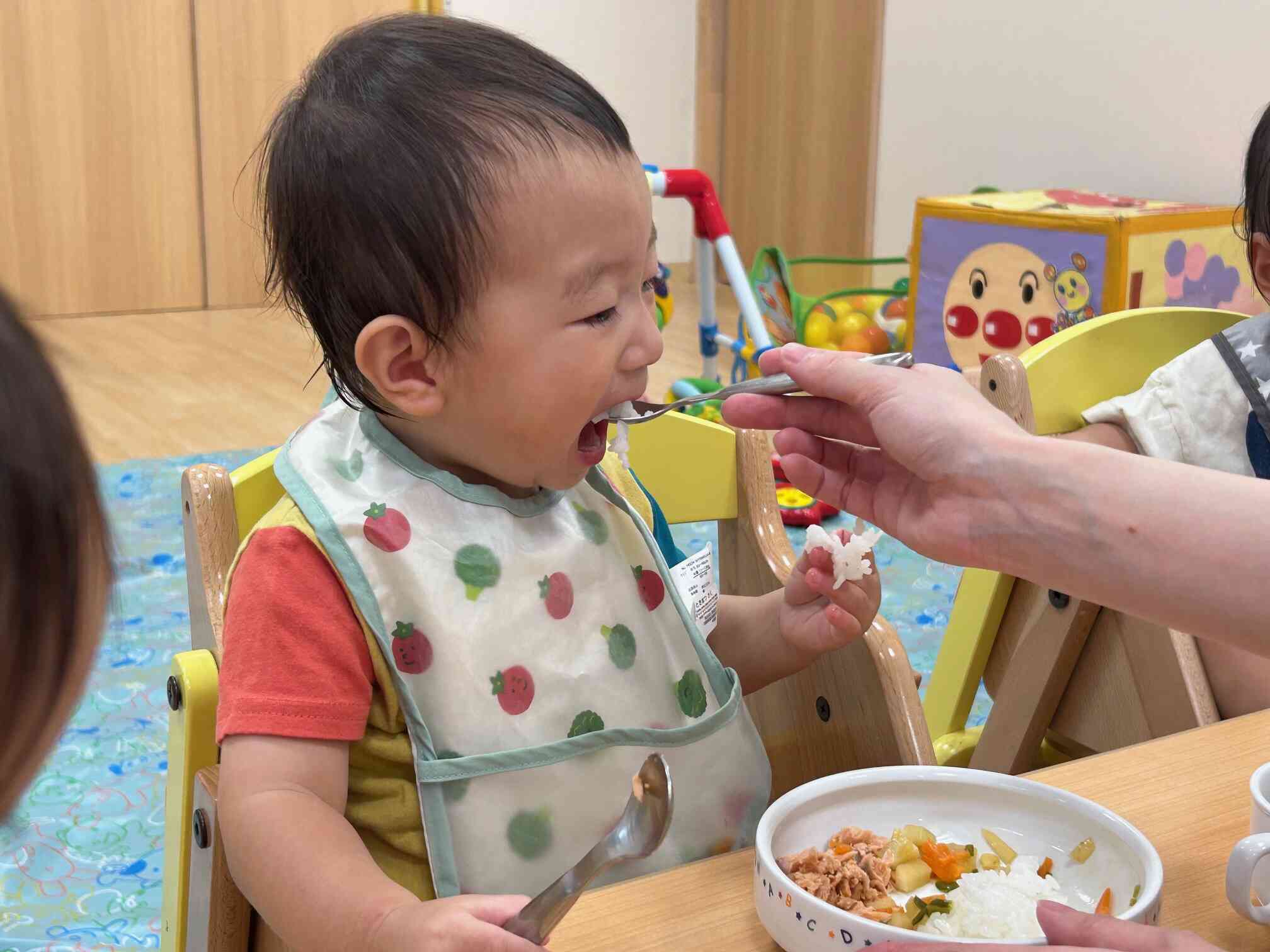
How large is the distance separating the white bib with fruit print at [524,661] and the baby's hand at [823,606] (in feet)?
0.18

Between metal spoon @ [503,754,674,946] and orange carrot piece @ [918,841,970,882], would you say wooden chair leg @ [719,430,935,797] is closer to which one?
orange carrot piece @ [918,841,970,882]

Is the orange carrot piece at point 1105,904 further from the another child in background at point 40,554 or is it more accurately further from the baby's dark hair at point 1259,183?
the baby's dark hair at point 1259,183

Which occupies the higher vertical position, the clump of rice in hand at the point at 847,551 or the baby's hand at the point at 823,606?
the clump of rice in hand at the point at 847,551

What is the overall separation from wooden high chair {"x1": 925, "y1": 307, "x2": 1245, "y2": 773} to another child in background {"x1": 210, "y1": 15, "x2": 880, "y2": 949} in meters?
0.44

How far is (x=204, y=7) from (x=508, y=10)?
1055 millimetres

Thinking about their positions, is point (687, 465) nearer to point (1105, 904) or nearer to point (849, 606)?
point (849, 606)

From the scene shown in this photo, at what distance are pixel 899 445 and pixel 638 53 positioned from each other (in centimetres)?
468

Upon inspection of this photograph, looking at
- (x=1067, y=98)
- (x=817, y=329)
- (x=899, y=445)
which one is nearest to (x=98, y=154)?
(x=817, y=329)

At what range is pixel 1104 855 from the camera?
0.60m

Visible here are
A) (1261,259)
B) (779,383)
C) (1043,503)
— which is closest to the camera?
(1043,503)

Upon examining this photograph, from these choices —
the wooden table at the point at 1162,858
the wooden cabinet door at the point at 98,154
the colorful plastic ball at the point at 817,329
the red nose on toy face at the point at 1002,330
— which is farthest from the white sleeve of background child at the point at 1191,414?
the wooden cabinet door at the point at 98,154

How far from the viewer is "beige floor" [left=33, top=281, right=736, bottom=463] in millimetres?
3082

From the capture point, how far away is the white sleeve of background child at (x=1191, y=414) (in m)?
1.18

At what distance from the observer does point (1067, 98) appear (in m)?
3.35
